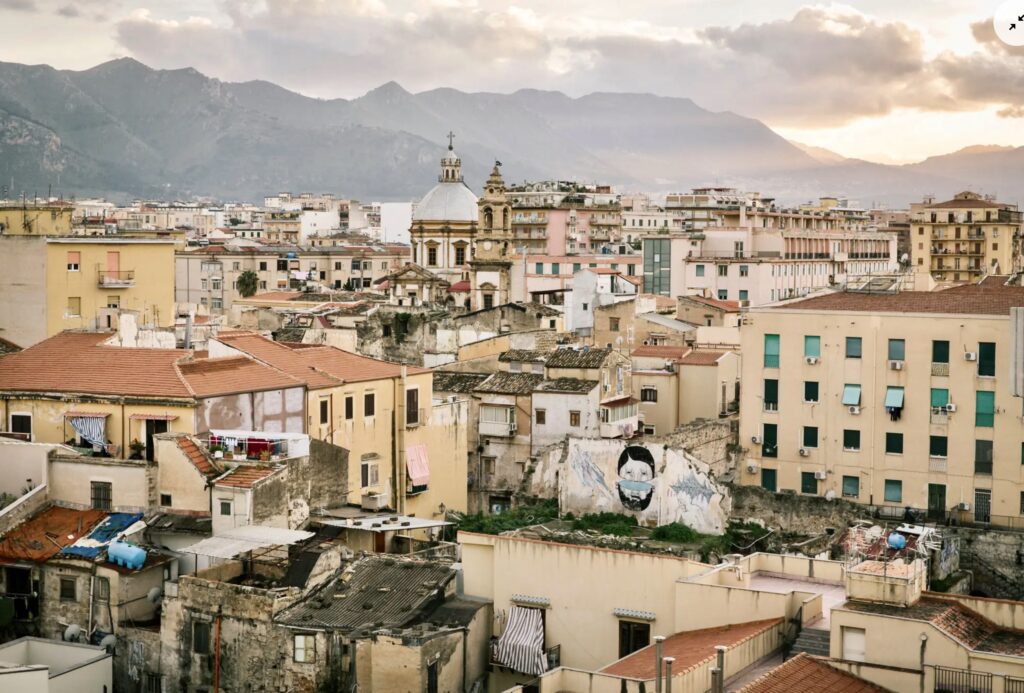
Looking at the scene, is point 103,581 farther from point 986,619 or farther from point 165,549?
point 986,619

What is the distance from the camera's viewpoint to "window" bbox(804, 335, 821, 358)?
4475 cm

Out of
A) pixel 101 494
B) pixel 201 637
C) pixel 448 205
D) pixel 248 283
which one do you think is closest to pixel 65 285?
pixel 101 494

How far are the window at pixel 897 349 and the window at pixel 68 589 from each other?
78.3ft

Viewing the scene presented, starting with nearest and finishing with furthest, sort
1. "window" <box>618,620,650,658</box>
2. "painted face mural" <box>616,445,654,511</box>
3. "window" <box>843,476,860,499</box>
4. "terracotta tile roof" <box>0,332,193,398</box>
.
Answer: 1. "window" <box>618,620,650,658</box>
2. "terracotta tile roof" <box>0,332,193,398</box>
3. "painted face mural" <box>616,445,654,511</box>
4. "window" <box>843,476,860,499</box>

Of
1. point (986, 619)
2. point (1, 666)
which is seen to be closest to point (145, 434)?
point (1, 666)

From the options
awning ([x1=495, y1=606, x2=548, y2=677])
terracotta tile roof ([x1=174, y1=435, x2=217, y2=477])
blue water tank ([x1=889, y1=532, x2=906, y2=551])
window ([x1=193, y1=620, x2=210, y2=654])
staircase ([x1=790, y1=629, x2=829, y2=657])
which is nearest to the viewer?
staircase ([x1=790, y1=629, x2=829, y2=657])

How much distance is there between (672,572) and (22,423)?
18907 mm

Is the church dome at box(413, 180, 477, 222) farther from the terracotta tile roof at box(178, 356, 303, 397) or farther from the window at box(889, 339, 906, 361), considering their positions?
the terracotta tile roof at box(178, 356, 303, 397)

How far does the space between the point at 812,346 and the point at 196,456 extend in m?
19.5

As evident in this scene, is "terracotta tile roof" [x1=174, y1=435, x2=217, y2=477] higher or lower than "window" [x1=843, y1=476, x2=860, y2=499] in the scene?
higher

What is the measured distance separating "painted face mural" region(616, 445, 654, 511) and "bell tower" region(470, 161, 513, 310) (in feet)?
159

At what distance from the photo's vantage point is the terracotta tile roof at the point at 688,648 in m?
24.6

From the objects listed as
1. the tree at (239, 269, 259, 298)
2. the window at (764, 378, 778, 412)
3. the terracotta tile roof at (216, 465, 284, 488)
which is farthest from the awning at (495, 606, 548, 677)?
the tree at (239, 269, 259, 298)

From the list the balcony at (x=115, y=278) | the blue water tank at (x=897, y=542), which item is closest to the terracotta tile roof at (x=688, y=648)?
the blue water tank at (x=897, y=542)
